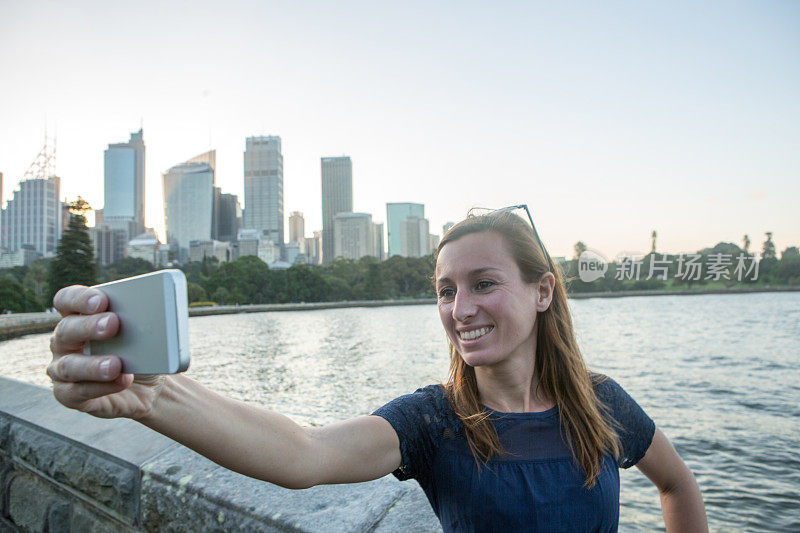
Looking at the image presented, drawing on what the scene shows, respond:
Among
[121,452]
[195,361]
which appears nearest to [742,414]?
[121,452]

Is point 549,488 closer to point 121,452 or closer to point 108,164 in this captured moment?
point 121,452

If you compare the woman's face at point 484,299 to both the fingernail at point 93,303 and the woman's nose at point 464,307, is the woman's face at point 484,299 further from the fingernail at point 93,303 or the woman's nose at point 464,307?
the fingernail at point 93,303

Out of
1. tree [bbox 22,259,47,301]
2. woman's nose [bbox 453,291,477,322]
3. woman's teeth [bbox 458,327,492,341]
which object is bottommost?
woman's teeth [bbox 458,327,492,341]

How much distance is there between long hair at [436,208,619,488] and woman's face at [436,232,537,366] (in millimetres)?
45

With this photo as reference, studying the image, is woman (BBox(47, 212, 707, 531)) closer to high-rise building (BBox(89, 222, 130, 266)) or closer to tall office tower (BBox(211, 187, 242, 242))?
high-rise building (BBox(89, 222, 130, 266))

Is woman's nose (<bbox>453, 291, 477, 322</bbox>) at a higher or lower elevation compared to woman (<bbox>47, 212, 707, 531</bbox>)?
higher

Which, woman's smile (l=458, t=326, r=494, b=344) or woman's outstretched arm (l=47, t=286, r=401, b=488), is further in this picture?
woman's smile (l=458, t=326, r=494, b=344)

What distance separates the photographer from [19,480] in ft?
8.84

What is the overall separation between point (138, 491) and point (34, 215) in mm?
162353

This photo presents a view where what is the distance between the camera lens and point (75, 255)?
41.9m

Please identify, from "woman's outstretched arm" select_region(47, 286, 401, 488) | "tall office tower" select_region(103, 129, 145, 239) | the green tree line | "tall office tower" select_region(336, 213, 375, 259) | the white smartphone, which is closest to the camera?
the white smartphone

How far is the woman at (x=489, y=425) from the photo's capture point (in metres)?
1.09

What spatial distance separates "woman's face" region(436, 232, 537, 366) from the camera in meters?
1.42

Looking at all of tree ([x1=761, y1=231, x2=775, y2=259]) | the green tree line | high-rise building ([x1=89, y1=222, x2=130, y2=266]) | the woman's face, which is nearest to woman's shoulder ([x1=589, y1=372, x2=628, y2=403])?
the woman's face
